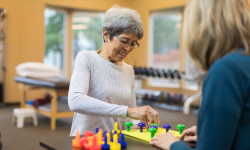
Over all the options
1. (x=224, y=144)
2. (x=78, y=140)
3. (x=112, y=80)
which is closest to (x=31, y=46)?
(x=112, y=80)

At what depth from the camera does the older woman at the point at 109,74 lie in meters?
1.28

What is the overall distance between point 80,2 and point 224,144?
7226 mm

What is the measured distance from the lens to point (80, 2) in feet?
24.1

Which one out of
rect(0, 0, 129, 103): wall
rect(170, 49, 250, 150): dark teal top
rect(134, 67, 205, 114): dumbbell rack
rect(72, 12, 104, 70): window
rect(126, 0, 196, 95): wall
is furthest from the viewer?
rect(72, 12, 104, 70): window

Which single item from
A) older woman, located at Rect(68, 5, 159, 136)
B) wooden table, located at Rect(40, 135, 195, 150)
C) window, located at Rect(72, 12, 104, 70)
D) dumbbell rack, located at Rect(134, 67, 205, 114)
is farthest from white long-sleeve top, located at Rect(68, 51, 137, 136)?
window, located at Rect(72, 12, 104, 70)

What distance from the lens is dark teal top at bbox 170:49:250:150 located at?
0.61 m

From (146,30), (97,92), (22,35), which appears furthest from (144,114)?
(146,30)

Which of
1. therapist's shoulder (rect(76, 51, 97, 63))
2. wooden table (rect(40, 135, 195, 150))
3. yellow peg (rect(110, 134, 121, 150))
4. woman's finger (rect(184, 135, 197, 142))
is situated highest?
therapist's shoulder (rect(76, 51, 97, 63))

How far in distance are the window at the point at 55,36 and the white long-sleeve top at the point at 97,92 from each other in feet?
19.3

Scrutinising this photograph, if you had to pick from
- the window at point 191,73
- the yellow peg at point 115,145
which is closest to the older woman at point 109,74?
the yellow peg at point 115,145

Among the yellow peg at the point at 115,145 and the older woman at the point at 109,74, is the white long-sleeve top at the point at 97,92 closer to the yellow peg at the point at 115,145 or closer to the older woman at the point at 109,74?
the older woman at the point at 109,74

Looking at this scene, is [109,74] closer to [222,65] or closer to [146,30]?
[222,65]

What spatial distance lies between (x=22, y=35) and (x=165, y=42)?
383 centimetres

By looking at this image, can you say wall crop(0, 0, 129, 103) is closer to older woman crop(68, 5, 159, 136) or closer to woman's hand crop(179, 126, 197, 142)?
older woman crop(68, 5, 159, 136)
